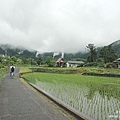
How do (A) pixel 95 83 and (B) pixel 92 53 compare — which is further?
(B) pixel 92 53

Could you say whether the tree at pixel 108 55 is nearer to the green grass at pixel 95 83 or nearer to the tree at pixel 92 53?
the tree at pixel 92 53

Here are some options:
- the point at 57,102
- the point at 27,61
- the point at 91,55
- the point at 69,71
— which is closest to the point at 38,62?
the point at 27,61

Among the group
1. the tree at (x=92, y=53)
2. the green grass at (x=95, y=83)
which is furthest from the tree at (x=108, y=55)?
the green grass at (x=95, y=83)

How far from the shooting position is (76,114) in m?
6.83

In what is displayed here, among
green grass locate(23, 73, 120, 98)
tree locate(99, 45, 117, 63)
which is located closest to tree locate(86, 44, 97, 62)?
tree locate(99, 45, 117, 63)

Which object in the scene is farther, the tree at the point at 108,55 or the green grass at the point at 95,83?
the tree at the point at 108,55

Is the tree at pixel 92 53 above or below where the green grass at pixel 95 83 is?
above

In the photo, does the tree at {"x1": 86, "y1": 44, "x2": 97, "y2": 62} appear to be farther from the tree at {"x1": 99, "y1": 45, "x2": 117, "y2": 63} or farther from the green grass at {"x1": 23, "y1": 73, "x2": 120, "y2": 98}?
the green grass at {"x1": 23, "y1": 73, "x2": 120, "y2": 98}

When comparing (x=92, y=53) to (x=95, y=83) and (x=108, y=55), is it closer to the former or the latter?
(x=108, y=55)

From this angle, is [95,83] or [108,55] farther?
[108,55]

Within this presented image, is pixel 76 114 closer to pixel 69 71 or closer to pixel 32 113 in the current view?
pixel 32 113

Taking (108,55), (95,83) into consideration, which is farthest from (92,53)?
(95,83)

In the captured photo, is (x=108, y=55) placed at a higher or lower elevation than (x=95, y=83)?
higher

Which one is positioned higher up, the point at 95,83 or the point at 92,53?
the point at 92,53
